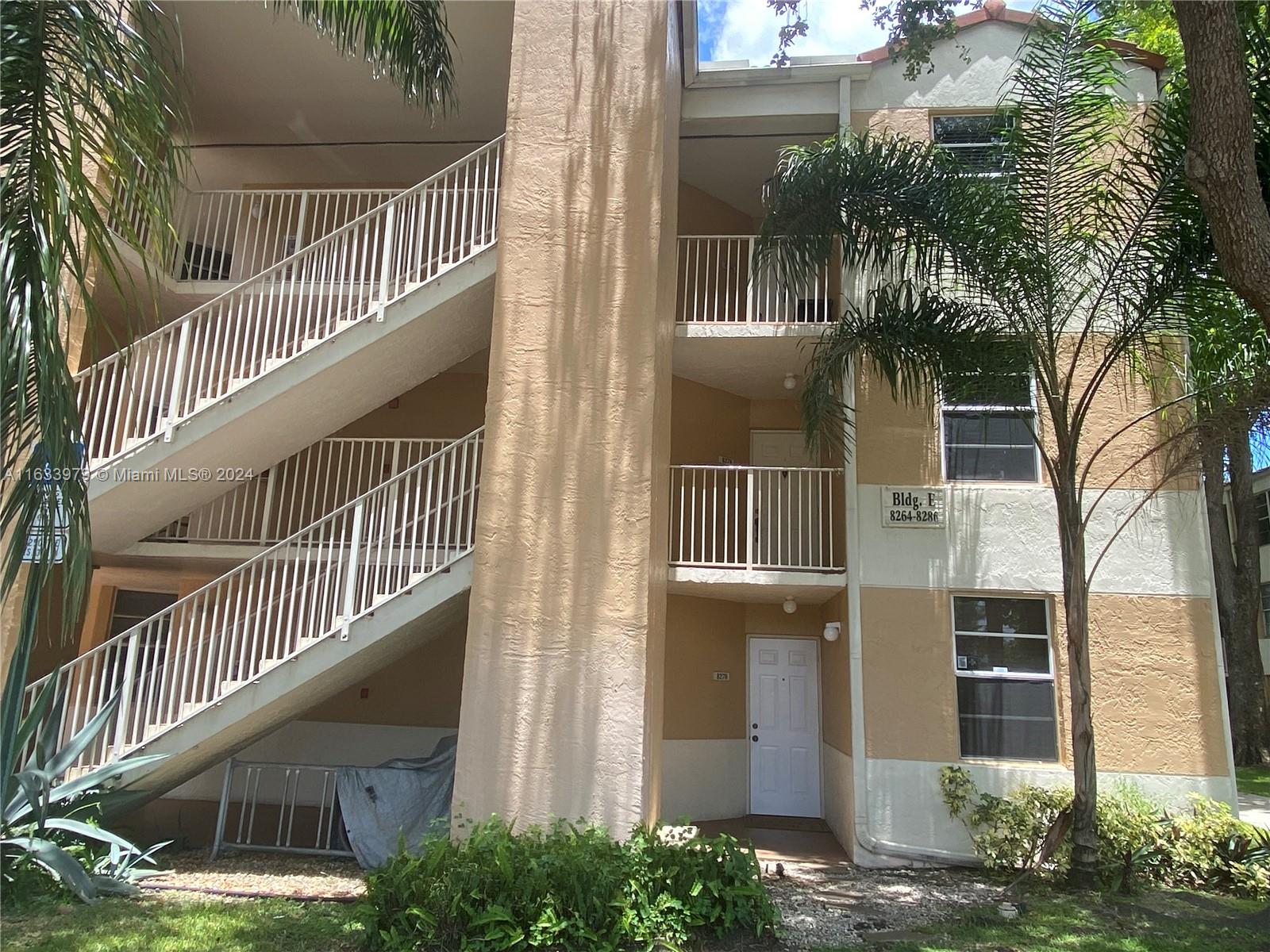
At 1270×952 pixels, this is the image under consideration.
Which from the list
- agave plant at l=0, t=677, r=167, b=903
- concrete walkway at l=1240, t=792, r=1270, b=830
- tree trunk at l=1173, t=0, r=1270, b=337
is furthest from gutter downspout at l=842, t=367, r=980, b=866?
agave plant at l=0, t=677, r=167, b=903

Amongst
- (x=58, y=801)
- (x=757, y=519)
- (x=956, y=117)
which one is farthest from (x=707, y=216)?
(x=58, y=801)

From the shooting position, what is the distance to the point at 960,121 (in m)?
9.58

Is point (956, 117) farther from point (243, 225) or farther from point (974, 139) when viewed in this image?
point (243, 225)

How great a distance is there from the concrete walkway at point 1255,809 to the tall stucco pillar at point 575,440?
27.5 ft

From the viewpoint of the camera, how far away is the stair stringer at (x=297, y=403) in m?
7.13

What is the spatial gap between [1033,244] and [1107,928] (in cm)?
555

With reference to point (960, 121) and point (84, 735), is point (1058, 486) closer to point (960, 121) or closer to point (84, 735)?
point (960, 121)

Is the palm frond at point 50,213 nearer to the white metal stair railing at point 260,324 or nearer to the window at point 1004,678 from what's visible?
the white metal stair railing at point 260,324

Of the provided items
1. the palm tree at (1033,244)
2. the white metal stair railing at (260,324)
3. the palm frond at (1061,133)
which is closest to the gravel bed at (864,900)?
the palm tree at (1033,244)

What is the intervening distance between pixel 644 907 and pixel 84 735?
179 inches

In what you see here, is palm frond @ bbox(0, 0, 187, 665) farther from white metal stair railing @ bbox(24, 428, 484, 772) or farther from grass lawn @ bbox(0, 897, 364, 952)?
white metal stair railing @ bbox(24, 428, 484, 772)

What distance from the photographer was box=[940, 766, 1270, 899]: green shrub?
7.24 metres

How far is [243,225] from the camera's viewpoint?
35.7ft

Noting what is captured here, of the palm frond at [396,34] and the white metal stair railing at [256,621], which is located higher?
the palm frond at [396,34]
